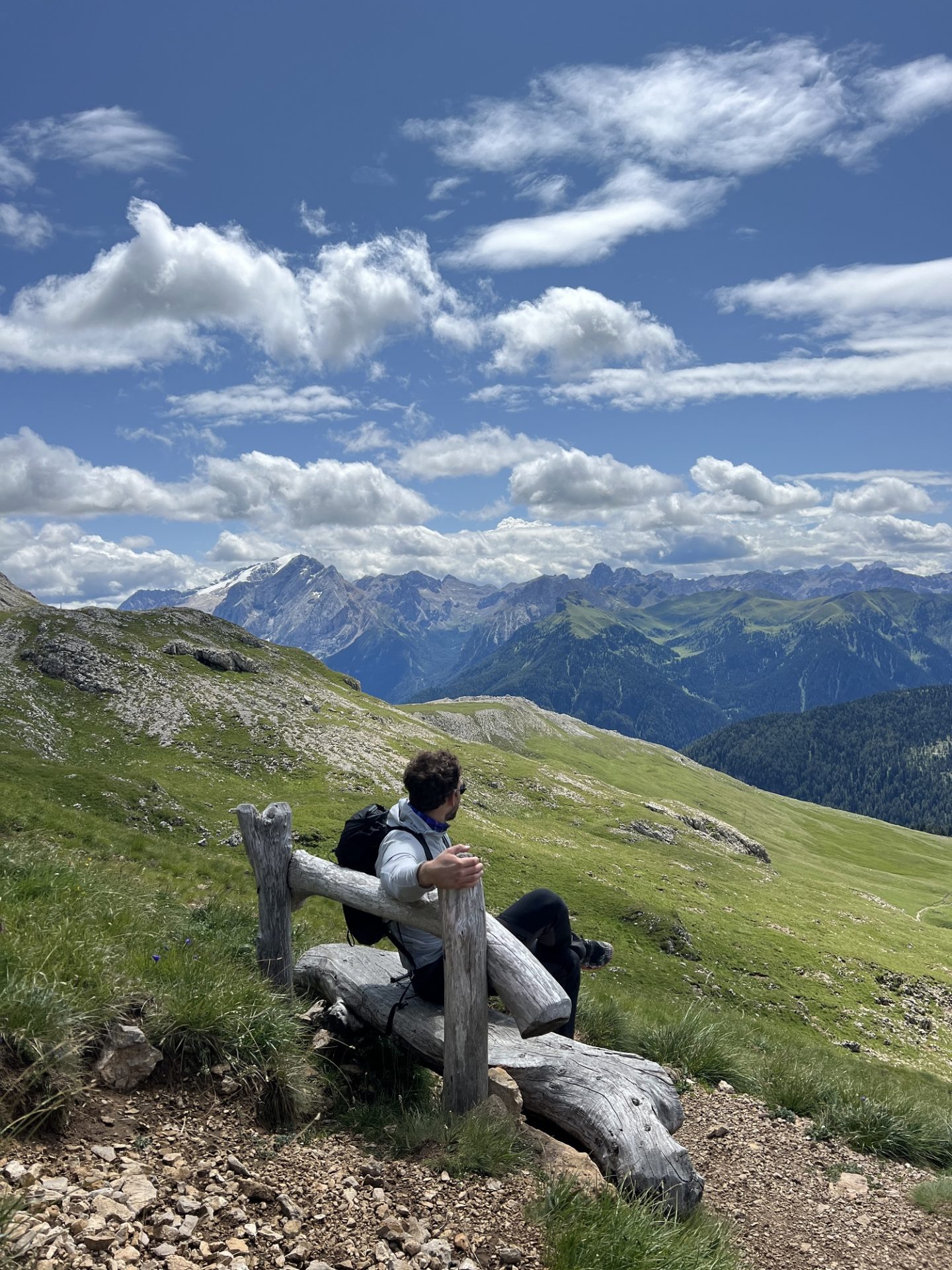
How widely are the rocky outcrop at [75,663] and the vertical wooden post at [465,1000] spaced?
2771 inches

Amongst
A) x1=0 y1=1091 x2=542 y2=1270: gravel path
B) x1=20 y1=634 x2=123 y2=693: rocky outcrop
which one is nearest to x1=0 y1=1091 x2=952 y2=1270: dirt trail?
x1=0 y1=1091 x2=542 y2=1270: gravel path

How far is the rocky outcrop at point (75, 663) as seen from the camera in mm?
68688

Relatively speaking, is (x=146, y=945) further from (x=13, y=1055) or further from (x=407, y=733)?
(x=407, y=733)

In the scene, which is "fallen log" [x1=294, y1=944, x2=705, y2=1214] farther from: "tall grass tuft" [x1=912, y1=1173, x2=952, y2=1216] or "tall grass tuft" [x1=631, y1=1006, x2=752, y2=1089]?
"tall grass tuft" [x1=631, y1=1006, x2=752, y2=1089]

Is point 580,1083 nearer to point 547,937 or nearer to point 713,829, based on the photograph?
point 547,937

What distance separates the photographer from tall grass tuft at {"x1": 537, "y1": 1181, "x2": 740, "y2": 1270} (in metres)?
5.50

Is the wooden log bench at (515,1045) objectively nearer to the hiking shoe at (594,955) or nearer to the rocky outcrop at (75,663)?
the hiking shoe at (594,955)

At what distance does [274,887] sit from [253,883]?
640 inches

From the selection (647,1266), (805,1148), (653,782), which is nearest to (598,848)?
(805,1148)

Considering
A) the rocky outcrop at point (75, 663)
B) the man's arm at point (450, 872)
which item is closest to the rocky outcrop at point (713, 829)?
the rocky outcrop at point (75, 663)

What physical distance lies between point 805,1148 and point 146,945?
30.2 ft

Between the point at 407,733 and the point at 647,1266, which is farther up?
the point at 647,1266

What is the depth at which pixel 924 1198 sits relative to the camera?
8.57 m

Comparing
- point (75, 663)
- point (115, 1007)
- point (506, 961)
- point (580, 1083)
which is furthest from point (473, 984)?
point (75, 663)
